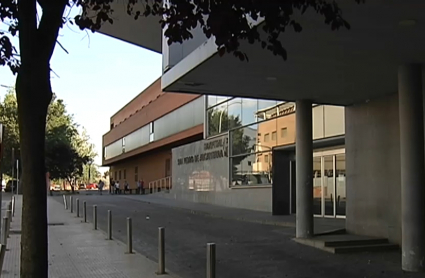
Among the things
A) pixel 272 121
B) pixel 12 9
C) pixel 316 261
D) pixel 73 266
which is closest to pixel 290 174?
pixel 272 121

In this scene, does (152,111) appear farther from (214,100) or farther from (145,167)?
(214,100)

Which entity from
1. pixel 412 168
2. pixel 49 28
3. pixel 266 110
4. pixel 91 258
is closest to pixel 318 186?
pixel 266 110

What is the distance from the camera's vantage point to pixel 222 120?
3008cm

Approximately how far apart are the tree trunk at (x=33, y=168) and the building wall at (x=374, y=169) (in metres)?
10.0

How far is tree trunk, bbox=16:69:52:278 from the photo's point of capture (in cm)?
519

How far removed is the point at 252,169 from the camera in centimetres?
2597

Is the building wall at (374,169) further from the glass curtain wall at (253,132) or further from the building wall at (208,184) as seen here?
the building wall at (208,184)

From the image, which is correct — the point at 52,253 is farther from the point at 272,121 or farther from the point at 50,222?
the point at 272,121

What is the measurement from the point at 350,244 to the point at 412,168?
10.7 feet

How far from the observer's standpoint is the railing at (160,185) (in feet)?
157

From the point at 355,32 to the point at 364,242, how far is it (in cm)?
623

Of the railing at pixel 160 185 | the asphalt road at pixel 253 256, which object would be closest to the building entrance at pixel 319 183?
the asphalt road at pixel 253 256

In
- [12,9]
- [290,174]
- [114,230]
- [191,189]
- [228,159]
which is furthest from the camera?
[191,189]

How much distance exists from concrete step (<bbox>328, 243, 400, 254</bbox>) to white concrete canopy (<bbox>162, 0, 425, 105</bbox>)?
12.1 ft
